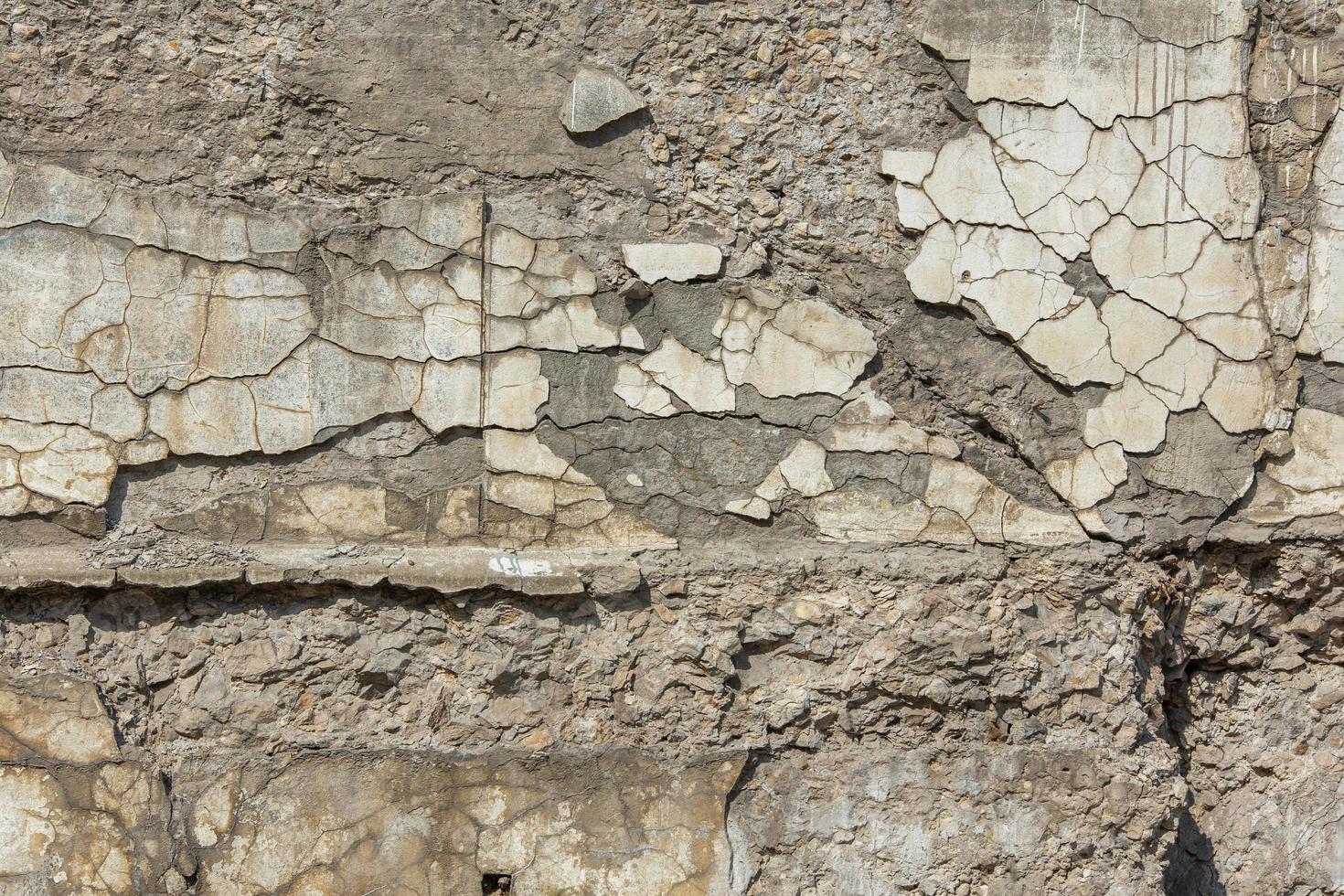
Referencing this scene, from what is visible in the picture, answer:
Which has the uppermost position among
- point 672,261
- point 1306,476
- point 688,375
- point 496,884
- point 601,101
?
point 601,101

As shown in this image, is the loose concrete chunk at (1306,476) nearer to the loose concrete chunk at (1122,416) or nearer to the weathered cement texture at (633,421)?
the weathered cement texture at (633,421)

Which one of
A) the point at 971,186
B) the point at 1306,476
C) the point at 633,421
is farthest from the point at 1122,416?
the point at 633,421

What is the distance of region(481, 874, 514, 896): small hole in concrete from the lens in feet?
6.93

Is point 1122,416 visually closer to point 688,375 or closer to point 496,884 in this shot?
point 688,375

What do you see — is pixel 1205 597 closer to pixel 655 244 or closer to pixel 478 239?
pixel 655 244

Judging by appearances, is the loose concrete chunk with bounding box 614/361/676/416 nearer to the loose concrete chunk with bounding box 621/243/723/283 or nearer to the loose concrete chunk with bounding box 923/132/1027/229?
the loose concrete chunk with bounding box 621/243/723/283

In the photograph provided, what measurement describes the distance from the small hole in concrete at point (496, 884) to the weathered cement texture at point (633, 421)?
3 centimetres

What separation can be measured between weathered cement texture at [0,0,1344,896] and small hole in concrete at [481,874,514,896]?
0.09 feet

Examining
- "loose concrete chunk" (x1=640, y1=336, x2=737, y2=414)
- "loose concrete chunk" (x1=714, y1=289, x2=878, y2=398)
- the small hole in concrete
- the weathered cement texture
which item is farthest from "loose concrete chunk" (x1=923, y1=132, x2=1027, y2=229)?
the small hole in concrete

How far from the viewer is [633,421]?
2.15m

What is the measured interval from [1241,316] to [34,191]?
2.42 meters

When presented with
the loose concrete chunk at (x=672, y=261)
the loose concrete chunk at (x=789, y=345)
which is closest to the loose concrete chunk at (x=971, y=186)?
the loose concrete chunk at (x=789, y=345)

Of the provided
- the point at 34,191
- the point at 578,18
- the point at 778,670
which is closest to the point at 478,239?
the point at 578,18

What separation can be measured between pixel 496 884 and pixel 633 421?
0.96 meters
